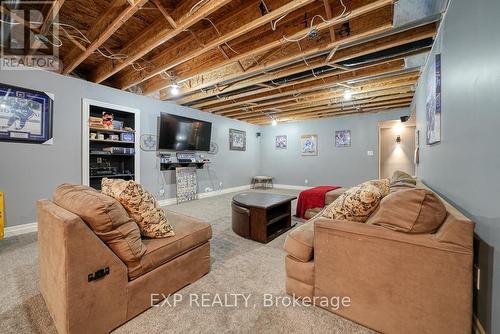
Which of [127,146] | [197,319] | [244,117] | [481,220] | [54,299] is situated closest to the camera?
[481,220]

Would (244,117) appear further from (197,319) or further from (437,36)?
(197,319)

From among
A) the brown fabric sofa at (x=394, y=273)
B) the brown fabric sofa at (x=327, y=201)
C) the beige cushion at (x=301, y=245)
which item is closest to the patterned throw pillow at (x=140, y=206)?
the beige cushion at (x=301, y=245)

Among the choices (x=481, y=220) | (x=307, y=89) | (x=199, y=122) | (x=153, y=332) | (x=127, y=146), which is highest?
(x=307, y=89)

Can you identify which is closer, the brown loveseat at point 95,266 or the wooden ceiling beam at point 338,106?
the brown loveseat at point 95,266

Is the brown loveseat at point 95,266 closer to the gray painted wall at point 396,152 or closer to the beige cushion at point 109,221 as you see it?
the beige cushion at point 109,221

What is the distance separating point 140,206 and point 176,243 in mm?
409

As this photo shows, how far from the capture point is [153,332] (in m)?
1.35

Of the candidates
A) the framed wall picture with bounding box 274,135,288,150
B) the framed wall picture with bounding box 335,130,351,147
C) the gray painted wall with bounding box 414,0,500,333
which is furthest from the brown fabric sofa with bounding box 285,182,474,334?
the framed wall picture with bounding box 274,135,288,150

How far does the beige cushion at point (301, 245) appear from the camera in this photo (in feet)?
5.26

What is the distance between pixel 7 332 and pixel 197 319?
118 centimetres

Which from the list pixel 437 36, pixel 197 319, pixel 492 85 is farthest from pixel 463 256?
pixel 437 36

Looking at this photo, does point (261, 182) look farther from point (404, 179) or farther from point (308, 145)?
point (404, 179)

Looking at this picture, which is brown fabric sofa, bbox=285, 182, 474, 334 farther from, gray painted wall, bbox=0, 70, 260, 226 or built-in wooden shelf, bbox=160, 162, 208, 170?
built-in wooden shelf, bbox=160, 162, 208, 170

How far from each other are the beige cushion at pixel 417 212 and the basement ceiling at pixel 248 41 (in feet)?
5.87
